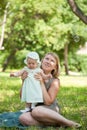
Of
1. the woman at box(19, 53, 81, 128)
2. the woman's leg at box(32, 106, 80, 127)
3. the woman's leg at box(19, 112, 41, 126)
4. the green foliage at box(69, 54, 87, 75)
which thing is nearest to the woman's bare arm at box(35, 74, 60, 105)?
the woman at box(19, 53, 81, 128)

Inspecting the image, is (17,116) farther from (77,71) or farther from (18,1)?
(77,71)

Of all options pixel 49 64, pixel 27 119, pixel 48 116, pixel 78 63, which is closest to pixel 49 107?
pixel 48 116

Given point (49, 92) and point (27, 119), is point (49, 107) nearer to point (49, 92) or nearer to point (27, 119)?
point (49, 92)

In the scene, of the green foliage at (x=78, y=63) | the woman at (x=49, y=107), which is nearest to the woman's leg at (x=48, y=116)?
the woman at (x=49, y=107)

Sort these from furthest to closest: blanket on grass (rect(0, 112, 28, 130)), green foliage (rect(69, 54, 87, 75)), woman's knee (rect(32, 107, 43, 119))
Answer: green foliage (rect(69, 54, 87, 75))
blanket on grass (rect(0, 112, 28, 130))
woman's knee (rect(32, 107, 43, 119))

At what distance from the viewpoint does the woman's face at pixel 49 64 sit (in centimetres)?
716

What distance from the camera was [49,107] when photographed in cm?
716

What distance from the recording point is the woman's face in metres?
7.16

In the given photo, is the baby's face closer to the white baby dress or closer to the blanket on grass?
the white baby dress

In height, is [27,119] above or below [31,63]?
below

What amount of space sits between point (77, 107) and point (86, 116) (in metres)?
1.56

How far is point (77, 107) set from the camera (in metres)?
10.2

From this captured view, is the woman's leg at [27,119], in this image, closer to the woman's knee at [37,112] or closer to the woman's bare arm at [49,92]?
the woman's knee at [37,112]

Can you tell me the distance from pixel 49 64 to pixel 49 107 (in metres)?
0.67
